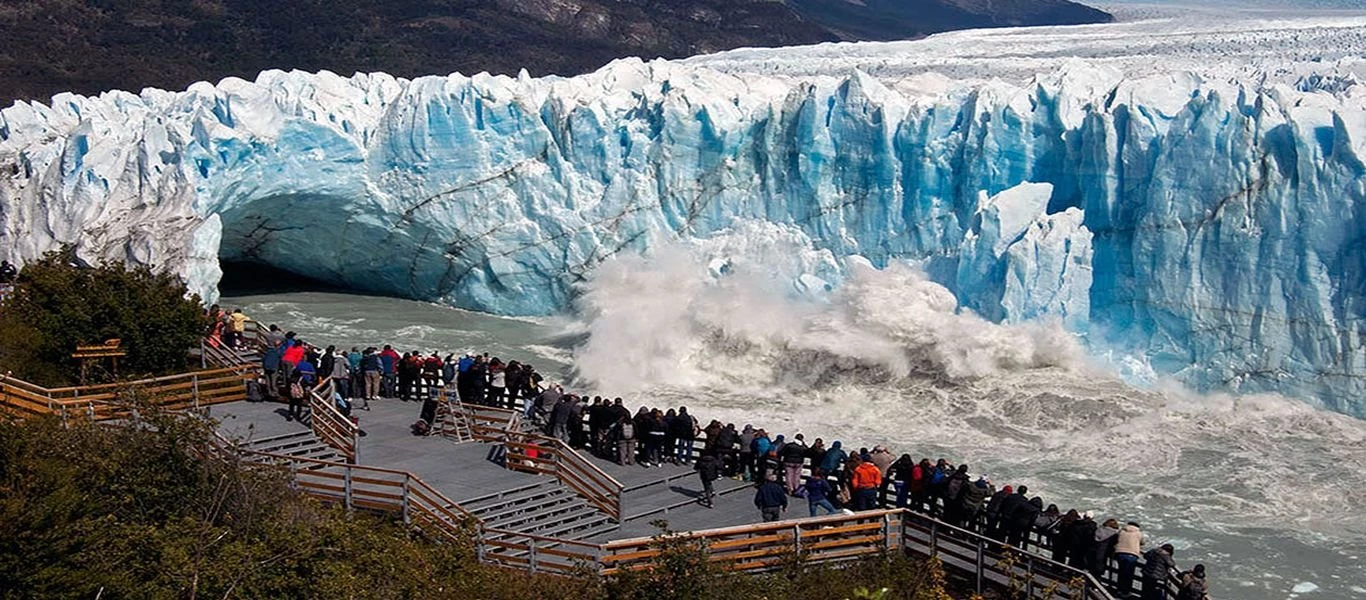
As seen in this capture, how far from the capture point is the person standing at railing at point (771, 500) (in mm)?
12070

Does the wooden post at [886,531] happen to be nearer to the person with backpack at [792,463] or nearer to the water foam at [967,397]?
the person with backpack at [792,463]

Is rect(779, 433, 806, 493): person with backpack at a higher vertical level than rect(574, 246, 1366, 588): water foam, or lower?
higher

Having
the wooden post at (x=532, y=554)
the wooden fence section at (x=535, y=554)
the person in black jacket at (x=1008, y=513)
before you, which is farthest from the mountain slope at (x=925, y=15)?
the wooden post at (x=532, y=554)

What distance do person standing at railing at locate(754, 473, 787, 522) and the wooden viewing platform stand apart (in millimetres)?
165

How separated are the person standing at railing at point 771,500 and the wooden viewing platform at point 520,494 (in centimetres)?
16

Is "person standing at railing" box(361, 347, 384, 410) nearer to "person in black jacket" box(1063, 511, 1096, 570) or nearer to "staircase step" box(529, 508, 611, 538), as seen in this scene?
"staircase step" box(529, 508, 611, 538)

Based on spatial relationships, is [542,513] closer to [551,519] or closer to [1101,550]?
[551,519]

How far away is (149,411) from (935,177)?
13931 mm

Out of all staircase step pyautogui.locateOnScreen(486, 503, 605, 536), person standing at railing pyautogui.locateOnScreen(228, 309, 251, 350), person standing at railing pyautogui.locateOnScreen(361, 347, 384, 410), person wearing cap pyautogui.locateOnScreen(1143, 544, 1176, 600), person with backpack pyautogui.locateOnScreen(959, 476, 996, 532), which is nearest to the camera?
person wearing cap pyautogui.locateOnScreen(1143, 544, 1176, 600)

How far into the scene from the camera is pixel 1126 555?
1096 cm

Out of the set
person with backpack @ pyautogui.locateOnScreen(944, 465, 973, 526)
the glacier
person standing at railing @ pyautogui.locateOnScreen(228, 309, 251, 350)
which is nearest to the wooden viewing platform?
person with backpack @ pyautogui.locateOnScreen(944, 465, 973, 526)

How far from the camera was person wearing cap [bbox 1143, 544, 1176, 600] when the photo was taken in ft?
34.6

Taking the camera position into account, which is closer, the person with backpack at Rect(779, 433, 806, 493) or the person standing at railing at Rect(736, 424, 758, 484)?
the person with backpack at Rect(779, 433, 806, 493)

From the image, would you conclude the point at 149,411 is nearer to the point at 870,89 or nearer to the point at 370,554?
the point at 370,554
